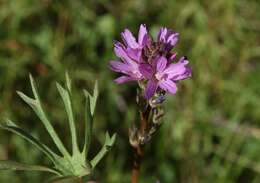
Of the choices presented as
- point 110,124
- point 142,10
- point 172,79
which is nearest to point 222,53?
point 142,10

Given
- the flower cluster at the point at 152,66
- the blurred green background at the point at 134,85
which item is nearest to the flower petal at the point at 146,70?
the flower cluster at the point at 152,66

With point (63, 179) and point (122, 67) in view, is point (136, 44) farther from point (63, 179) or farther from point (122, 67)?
point (63, 179)

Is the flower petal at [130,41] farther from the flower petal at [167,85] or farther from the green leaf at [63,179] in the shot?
the green leaf at [63,179]

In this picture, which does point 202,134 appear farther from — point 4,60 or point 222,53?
point 4,60

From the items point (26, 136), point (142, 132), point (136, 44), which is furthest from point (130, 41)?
point (26, 136)

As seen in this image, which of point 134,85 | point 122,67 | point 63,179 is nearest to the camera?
point 63,179

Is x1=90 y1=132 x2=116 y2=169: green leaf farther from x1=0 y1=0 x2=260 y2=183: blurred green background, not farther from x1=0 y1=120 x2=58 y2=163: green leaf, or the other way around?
x1=0 y1=0 x2=260 y2=183: blurred green background
